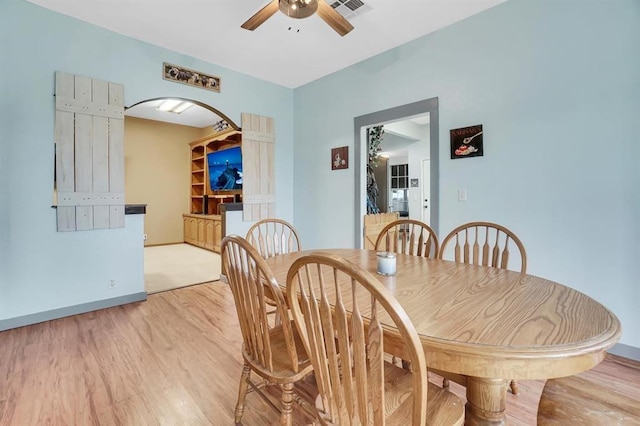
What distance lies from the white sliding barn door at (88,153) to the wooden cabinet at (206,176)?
2947mm

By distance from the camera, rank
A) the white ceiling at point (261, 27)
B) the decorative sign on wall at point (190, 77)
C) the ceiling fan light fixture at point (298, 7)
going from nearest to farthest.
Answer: the ceiling fan light fixture at point (298, 7), the white ceiling at point (261, 27), the decorative sign on wall at point (190, 77)

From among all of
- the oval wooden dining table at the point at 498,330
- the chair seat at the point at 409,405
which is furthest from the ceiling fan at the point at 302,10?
the chair seat at the point at 409,405

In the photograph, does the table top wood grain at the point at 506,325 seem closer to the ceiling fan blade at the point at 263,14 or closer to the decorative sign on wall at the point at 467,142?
the decorative sign on wall at the point at 467,142

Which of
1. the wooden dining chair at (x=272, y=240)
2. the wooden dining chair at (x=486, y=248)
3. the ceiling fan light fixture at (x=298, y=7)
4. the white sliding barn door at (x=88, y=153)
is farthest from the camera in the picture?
the white sliding barn door at (x=88, y=153)

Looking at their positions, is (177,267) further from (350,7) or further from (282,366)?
(350,7)

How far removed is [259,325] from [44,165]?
113 inches

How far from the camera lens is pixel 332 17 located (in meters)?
2.25

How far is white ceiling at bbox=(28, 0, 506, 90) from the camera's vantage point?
2.62 meters

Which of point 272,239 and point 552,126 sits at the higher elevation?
point 552,126

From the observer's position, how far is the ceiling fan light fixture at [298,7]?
2.06m

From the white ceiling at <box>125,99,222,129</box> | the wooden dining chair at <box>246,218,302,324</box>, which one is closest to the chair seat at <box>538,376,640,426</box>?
the wooden dining chair at <box>246,218,302,324</box>

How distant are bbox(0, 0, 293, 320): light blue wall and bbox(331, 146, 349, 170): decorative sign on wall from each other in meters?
2.30

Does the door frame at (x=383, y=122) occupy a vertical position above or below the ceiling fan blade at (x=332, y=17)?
below

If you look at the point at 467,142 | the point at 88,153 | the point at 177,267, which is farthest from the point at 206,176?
the point at 467,142
